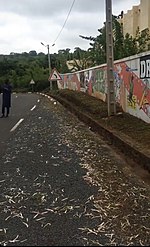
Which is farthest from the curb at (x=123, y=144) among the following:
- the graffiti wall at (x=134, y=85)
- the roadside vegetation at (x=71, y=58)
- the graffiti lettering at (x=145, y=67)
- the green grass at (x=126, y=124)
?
the roadside vegetation at (x=71, y=58)

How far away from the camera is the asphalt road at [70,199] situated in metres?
4.78

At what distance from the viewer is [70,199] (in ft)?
20.1

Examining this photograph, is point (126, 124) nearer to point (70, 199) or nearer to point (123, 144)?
point (123, 144)

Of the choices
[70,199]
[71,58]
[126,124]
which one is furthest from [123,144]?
A: [71,58]

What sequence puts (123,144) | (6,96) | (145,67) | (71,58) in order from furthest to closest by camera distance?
(71,58)
(6,96)
(145,67)
(123,144)

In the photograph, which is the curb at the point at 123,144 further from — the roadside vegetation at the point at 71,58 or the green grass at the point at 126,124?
the roadside vegetation at the point at 71,58

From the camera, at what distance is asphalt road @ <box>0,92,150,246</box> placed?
4777 mm

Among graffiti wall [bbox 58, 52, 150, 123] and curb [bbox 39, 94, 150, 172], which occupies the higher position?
graffiti wall [bbox 58, 52, 150, 123]

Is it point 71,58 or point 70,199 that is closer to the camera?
point 70,199

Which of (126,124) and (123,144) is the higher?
(126,124)

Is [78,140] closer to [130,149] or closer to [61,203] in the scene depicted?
[130,149]

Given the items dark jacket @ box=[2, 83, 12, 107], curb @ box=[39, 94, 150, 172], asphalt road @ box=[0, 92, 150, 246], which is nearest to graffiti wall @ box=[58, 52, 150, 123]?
curb @ box=[39, 94, 150, 172]

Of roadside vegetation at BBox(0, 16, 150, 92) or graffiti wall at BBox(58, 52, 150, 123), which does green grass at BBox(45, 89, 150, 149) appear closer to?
Answer: graffiti wall at BBox(58, 52, 150, 123)

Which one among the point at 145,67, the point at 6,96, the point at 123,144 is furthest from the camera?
the point at 6,96
